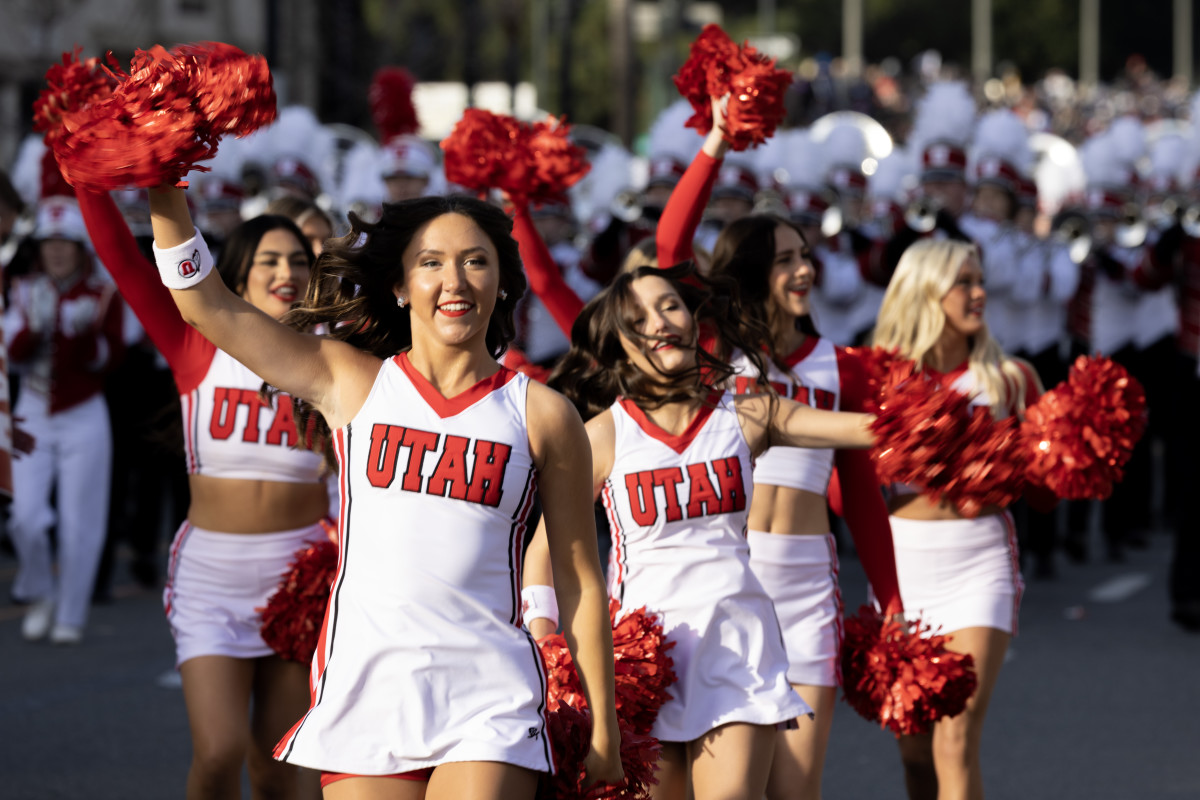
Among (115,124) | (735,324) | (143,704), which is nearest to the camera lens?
(115,124)

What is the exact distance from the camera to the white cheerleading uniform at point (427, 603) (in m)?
3.10

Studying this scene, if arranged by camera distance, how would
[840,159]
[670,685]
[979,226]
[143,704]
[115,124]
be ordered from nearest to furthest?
[115,124] → [670,685] → [143,704] → [979,226] → [840,159]

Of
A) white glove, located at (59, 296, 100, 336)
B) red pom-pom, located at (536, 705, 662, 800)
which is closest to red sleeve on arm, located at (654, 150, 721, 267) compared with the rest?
red pom-pom, located at (536, 705, 662, 800)

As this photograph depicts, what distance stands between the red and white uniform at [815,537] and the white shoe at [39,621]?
17.6 feet

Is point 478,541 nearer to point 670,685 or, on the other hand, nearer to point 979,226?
point 670,685

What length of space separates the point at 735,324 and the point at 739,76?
686 millimetres

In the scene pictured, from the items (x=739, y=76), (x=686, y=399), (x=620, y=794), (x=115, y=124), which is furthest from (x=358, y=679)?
(x=739, y=76)

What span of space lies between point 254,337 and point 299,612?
1485 millimetres

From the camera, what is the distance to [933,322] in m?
5.43

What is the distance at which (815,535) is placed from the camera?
4668 mm

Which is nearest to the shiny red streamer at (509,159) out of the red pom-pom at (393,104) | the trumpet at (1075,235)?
the red pom-pom at (393,104)

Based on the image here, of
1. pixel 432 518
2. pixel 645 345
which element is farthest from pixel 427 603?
pixel 645 345

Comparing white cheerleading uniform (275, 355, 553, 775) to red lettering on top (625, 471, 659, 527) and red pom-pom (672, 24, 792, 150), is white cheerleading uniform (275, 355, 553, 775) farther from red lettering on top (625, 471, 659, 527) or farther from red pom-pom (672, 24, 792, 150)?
red pom-pom (672, 24, 792, 150)

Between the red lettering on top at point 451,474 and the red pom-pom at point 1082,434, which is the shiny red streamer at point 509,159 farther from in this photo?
the red lettering on top at point 451,474
